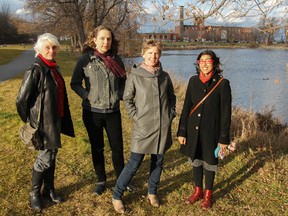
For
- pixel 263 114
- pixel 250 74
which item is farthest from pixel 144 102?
pixel 250 74

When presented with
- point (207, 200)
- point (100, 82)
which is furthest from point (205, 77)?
point (207, 200)

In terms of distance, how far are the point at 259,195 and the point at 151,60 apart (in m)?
2.26

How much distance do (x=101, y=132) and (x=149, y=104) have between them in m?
0.80

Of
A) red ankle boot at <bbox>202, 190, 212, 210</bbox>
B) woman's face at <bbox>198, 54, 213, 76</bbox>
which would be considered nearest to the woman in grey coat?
woman's face at <bbox>198, 54, 213, 76</bbox>

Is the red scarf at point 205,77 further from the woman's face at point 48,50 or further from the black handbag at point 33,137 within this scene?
the black handbag at point 33,137

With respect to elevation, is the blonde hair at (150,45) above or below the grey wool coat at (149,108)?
above

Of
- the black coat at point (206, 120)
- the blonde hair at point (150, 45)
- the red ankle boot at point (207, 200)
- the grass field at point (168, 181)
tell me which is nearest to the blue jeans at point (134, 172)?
the grass field at point (168, 181)

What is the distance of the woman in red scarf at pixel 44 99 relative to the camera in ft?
9.22

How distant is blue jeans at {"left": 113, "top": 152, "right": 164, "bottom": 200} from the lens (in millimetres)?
3088

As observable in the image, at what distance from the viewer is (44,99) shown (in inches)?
113

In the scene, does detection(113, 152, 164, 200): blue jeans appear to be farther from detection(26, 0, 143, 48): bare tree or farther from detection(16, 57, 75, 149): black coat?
detection(26, 0, 143, 48): bare tree

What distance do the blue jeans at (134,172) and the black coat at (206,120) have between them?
36cm

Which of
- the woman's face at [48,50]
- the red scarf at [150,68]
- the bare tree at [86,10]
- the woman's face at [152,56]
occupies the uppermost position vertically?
the bare tree at [86,10]

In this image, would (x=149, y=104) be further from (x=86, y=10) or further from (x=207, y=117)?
(x=86, y=10)
